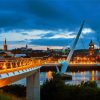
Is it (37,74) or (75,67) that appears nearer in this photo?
(37,74)

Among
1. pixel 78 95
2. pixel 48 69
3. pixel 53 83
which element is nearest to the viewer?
pixel 78 95

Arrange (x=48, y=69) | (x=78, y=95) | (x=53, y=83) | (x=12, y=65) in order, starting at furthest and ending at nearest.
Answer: (x=48, y=69) → (x=53, y=83) → (x=78, y=95) → (x=12, y=65)

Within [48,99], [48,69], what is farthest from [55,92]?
[48,69]

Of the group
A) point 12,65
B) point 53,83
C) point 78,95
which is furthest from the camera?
point 53,83

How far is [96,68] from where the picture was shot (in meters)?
143

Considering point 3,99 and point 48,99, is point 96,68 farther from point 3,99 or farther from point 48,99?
point 3,99

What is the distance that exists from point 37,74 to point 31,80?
217 centimetres

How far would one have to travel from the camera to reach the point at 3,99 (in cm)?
1925

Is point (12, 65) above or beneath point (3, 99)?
above

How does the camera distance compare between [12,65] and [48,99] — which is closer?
[12,65]

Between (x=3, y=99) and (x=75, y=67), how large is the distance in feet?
401

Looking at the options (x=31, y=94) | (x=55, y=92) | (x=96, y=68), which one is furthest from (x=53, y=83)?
(x=96, y=68)

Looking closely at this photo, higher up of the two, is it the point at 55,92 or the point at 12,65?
the point at 12,65

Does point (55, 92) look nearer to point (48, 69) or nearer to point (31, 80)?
point (31, 80)
